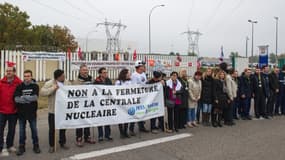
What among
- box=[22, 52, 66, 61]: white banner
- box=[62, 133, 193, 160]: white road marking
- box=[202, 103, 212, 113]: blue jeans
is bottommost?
box=[62, 133, 193, 160]: white road marking

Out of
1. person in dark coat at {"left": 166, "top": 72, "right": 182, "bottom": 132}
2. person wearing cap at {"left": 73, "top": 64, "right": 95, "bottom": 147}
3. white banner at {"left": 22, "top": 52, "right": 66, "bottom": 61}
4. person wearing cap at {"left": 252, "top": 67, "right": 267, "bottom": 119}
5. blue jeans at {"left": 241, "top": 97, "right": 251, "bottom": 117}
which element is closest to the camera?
person wearing cap at {"left": 73, "top": 64, "right": 95, "bottom": 147}

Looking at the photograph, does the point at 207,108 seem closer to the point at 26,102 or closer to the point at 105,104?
the point at 105,104

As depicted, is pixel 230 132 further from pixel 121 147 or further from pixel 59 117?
pixel 59 117

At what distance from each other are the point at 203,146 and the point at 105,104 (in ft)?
8.11

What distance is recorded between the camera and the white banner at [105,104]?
267 inches

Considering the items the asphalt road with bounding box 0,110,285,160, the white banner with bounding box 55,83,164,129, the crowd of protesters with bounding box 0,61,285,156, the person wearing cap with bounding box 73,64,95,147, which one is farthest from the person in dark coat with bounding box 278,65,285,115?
the person wearing cap with bounding box 73,64,95,147

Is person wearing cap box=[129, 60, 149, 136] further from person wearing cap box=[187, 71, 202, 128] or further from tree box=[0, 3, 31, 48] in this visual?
tree box=[0, 3, 31, 48]

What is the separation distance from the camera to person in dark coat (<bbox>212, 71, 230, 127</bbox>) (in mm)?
→ 9375

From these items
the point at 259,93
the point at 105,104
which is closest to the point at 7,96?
the point at 105,104

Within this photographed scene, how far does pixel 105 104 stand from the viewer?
7.33m

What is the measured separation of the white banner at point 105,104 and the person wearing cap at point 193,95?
47.5 inches

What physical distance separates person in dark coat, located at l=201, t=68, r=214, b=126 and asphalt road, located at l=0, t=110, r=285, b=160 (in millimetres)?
534

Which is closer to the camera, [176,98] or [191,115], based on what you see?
[176,98]

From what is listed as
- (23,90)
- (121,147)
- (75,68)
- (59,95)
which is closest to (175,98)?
(121,147)
